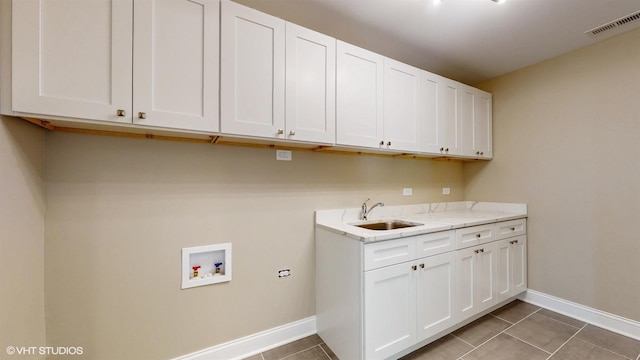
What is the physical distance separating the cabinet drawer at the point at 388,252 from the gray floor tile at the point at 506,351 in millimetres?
891

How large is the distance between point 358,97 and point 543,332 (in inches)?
101

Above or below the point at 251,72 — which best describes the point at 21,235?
below

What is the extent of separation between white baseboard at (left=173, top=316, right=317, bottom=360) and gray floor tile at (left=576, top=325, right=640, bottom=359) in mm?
2296

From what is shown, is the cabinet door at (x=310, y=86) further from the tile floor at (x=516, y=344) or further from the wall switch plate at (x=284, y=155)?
the tile floor at (x=516, y=344)

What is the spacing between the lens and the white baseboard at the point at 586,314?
6.68ft

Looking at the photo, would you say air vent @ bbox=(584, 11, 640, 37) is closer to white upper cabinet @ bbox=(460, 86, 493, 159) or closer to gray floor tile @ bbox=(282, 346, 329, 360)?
white upper cabinet @ bbox=(460, 86, 493, 159)

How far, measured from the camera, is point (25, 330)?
3.95ft

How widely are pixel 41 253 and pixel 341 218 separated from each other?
1953mm

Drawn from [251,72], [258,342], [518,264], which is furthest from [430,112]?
[258,342]

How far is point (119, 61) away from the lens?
48.4 inches

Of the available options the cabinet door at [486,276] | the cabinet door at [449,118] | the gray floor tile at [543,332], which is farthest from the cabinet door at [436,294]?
the cabinet door at [449,118]

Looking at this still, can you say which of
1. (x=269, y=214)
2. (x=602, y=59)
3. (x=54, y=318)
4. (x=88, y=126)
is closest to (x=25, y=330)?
(x=54, y=318)

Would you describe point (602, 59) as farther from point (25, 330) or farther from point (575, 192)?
point (25, 330)

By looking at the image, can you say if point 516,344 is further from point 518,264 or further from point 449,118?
point 449,118
